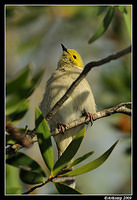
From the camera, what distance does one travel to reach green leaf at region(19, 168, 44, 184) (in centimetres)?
167

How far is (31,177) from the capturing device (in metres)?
1.70

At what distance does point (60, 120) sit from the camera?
9.00 feet

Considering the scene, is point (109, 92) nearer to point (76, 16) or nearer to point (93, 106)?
point (93, 106)

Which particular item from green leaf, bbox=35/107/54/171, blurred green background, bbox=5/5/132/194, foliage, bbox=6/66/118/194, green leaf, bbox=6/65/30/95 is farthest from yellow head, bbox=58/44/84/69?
green leaf, bbox=6/65/30/95

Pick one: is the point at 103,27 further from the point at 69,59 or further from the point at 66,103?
the point at 69,59

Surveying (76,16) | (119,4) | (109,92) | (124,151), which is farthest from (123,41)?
(124,151)

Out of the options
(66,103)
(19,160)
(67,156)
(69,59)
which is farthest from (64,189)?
(69,59)

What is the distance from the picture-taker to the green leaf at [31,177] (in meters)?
1.67

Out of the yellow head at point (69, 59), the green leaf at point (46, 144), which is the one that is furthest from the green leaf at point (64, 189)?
the yellow head at point (69, 59)

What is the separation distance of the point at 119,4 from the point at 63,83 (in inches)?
39.0

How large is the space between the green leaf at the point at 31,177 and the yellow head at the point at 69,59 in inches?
71.9

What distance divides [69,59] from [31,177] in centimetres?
195

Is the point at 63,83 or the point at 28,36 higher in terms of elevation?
the point at 28,36

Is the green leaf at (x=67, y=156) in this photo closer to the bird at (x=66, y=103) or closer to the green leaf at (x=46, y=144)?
the green leaf at (x=46, y=144)
